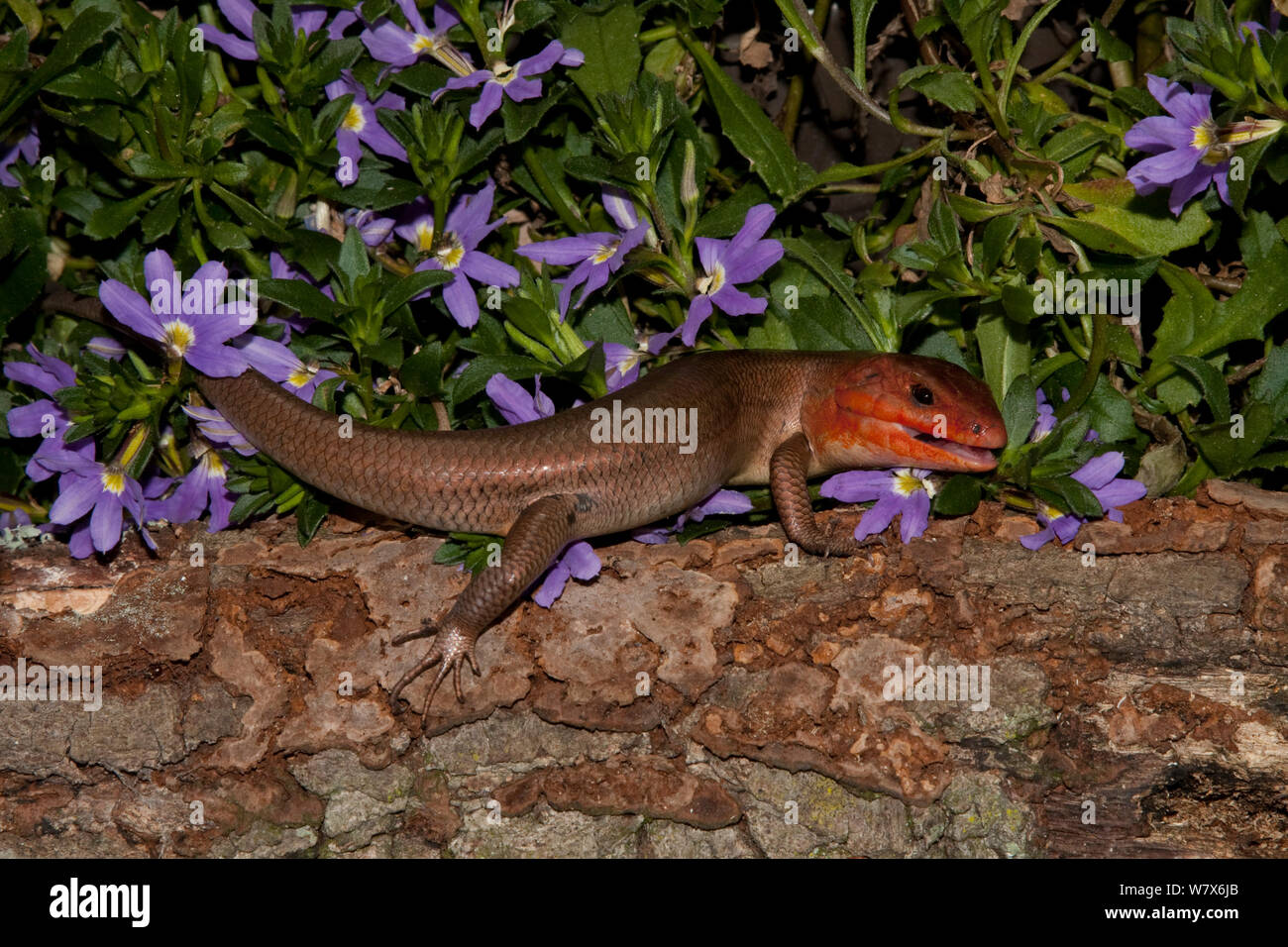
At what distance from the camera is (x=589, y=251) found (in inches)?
180

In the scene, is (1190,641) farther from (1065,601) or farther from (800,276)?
(800,276)

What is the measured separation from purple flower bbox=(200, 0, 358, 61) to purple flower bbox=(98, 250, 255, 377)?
90cm

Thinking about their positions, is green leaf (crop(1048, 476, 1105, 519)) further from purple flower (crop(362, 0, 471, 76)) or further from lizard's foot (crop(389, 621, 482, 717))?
purple flower (crop(362, 0, 471, 76))

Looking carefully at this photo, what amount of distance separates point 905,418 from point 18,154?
3.76m

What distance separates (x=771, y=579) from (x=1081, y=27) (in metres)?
3.00

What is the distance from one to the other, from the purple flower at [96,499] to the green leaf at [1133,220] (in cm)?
365

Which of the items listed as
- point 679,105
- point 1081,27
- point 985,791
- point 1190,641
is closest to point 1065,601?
point 1190,641

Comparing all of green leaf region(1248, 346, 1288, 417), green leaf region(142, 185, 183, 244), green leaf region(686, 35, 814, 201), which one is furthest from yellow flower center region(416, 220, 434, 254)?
green leaf region(1248, 346, 1288, 417)

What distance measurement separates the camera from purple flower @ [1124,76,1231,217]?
13.3ft

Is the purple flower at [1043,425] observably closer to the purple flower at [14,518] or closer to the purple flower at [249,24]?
the purple flower at [249,24]

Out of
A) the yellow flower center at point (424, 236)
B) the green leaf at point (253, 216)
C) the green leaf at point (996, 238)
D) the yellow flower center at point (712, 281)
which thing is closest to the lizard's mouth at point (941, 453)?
the green leaf at point (996, 238)

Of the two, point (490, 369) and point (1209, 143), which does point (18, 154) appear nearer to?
point (490, 369)

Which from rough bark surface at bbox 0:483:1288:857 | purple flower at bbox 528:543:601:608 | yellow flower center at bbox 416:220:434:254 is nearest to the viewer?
rough bark surface at bbox 0:483:1288:857
